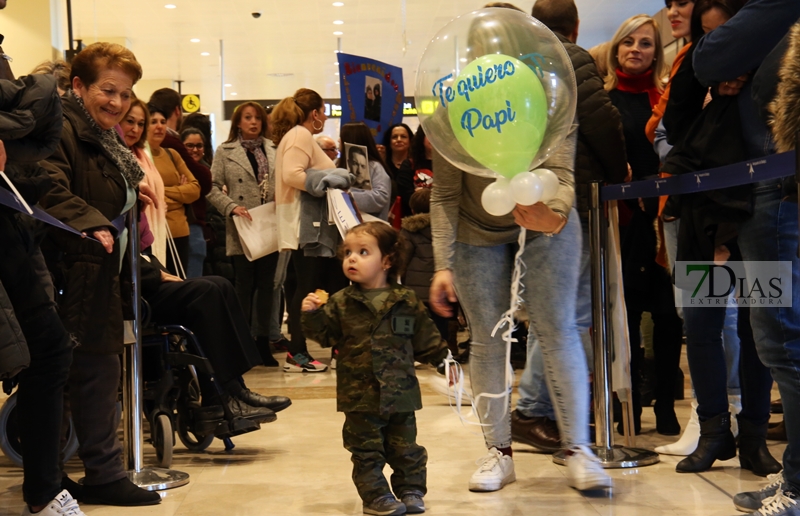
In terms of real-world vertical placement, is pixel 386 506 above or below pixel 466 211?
below

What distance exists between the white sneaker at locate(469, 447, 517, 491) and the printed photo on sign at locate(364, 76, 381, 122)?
3.78m

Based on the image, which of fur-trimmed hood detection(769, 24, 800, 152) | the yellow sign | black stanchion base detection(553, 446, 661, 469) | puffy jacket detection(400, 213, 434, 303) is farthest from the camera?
the yellow sign

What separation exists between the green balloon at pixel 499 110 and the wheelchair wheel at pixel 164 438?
5.47 feet

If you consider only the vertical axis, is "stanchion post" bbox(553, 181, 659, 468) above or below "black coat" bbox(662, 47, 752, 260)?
below

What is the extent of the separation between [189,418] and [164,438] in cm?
22

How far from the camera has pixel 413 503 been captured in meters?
2.55

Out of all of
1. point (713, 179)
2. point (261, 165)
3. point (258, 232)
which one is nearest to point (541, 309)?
point (713, 179)

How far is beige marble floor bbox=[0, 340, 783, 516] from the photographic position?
258 centimetres

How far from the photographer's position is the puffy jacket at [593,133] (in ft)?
9.63

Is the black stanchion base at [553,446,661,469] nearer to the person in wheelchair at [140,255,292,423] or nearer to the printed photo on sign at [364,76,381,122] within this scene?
the person in wheelchair at [140,255,292,423]

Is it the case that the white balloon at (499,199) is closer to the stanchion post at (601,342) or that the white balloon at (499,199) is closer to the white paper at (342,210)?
the stanchion post at (601,342)

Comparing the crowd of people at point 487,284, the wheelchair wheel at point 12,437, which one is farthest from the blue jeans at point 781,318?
the wheelchair wheel at point 12,437

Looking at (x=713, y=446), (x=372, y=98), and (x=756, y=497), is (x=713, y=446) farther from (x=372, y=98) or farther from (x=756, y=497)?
(x=372, y=98)

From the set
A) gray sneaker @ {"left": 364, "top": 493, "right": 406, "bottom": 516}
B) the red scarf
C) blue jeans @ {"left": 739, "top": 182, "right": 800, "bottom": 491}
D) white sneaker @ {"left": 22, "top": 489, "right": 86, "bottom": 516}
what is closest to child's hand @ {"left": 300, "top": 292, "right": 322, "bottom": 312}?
gray sneaker @ {"left": 364, "top": 493, "right": 406, "bottom": 516}
